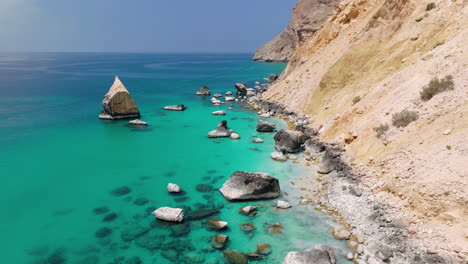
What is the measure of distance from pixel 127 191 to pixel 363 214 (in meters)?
17.2

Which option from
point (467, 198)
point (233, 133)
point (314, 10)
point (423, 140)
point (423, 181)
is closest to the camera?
point (467, 198)

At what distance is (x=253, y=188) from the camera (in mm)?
21438

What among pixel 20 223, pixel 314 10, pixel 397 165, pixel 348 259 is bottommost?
pixel 20 223

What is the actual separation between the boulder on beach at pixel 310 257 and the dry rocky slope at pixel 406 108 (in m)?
4.16

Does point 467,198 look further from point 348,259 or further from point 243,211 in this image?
point 243,211

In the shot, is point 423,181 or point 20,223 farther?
point 20,223

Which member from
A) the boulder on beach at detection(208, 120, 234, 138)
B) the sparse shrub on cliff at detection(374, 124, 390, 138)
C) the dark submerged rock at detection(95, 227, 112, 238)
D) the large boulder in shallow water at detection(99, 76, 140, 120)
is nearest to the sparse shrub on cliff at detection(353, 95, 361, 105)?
the sparse shrub on cliff at detection(374, 124, 390, 138)

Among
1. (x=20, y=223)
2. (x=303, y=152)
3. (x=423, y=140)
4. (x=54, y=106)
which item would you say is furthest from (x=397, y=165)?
(x=54, y=106)

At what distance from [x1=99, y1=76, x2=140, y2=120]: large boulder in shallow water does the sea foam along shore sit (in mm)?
32340

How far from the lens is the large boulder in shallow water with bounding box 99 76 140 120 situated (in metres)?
46.1

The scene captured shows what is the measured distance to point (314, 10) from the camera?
122 metres

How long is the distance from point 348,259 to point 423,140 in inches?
355

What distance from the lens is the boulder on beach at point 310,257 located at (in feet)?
46.8

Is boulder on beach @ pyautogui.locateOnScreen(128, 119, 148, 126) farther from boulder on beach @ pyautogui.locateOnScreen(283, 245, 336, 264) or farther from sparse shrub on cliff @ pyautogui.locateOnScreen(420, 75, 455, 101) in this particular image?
sparse shrub on cliff @ pyautogui.locateOnScreen(420, 75, 455, 101)
